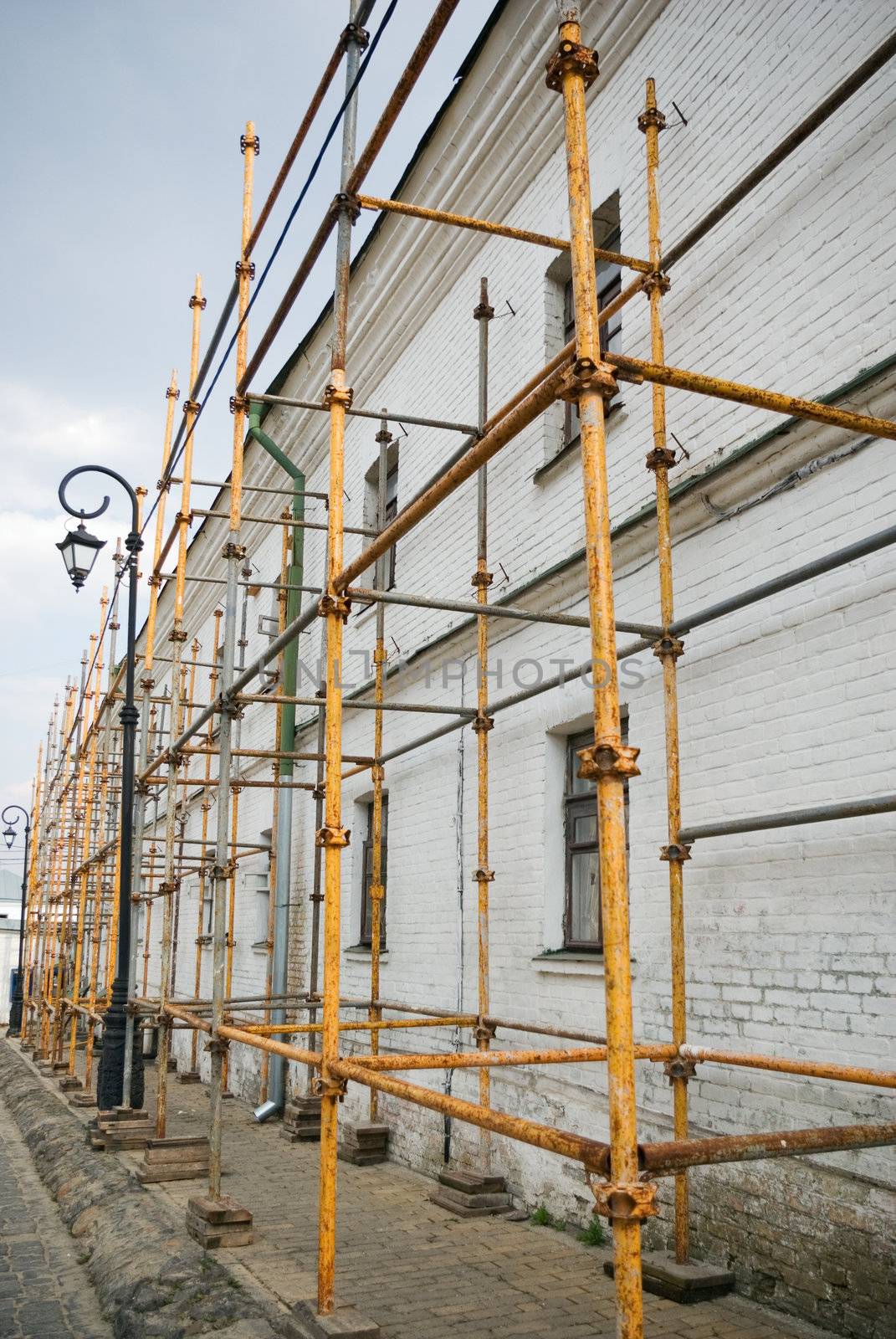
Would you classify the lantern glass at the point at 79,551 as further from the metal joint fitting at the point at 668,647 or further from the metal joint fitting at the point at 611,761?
the metal joint fitting at the point at 611,761

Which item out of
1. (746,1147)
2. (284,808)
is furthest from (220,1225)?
(284,808)

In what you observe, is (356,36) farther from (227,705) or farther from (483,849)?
(483,849)

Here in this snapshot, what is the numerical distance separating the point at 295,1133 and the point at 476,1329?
5.27 meters

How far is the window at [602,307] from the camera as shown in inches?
291

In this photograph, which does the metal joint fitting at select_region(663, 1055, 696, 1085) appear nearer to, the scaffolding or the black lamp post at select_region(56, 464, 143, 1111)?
the scaffolding

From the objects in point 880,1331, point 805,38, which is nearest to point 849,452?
point 805,38

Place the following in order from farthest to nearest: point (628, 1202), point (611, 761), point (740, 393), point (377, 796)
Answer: point (377, 796) < point (740, 393) < point (611, 761) < point (628, 1202)

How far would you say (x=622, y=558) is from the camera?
6.60 m

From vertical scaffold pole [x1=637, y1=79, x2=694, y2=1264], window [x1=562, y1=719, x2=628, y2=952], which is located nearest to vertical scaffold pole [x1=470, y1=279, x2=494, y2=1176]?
window [x1=562, y1=719, x2=628, y2=952]

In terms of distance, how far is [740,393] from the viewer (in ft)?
12.1

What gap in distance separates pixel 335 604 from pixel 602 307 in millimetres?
3972

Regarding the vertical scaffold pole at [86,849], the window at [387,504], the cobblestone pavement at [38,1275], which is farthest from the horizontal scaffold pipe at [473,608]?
the vertical scaffold pole at [86,849]

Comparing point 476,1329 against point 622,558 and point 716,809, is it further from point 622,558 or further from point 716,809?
point 622,558

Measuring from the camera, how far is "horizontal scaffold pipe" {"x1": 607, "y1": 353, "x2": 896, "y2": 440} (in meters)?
3.33
